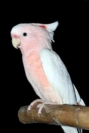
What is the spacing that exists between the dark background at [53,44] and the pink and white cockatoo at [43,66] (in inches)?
60.5

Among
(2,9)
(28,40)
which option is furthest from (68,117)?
(2,9)

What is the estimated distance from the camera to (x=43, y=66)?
126 cm

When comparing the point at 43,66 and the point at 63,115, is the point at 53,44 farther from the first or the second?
the point at 63,115

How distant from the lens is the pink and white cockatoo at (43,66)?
4.14 feet

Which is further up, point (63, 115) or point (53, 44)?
point (63, 115)

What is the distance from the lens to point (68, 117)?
0.89m

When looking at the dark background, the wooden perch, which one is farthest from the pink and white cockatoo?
the dark background

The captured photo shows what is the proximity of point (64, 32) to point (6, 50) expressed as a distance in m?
0.79

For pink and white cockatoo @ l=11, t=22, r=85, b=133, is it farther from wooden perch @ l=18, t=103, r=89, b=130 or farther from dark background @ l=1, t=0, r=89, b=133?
dark background @ l=1, t=0, r=89, b=133

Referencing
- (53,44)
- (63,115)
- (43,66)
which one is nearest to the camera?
(63,115)

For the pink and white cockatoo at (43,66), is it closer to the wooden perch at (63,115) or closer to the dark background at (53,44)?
the wooden perch at (63,115)

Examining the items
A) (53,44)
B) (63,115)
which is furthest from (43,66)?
(53,44)

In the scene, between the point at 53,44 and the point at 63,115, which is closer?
the point at 63,115

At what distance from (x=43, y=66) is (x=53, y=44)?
6.35 feet
